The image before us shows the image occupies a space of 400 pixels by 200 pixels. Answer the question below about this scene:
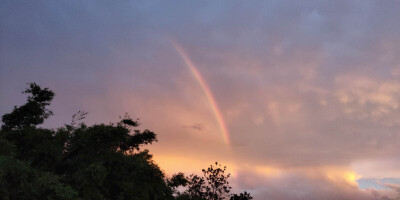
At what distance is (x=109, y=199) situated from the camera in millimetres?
28609

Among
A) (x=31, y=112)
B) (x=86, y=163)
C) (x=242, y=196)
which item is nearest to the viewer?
(x=86, y=163)

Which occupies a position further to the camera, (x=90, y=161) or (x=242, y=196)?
(x=242, y=196)

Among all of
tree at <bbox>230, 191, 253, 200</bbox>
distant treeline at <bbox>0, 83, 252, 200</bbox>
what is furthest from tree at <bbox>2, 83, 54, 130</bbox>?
tree at <bbox>230, 191, 253, 200</bbox>

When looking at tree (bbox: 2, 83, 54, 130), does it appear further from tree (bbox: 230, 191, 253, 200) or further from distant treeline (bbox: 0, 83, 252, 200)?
tree (bbox: 230, 191, 253, 200)

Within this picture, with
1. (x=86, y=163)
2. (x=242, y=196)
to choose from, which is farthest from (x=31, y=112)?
(x=242, y=196)

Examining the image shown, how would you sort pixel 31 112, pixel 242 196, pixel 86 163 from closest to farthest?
pixel 86 163 → pixel 31 112 → pixel 242 196

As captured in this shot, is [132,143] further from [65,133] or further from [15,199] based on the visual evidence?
[15,199]

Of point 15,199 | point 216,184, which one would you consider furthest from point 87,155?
point 216,184

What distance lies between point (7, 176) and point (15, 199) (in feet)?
5.09

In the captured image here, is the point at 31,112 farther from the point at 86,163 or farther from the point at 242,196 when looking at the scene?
the point at 242,196

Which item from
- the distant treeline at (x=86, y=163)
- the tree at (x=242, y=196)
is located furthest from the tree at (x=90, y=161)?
the tree at (x=242, y=196)

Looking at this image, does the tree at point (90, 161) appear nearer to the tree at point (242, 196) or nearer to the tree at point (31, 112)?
the tree at point (31, 112)

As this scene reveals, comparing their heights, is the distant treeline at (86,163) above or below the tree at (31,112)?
below

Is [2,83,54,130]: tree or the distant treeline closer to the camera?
the distant treeline
